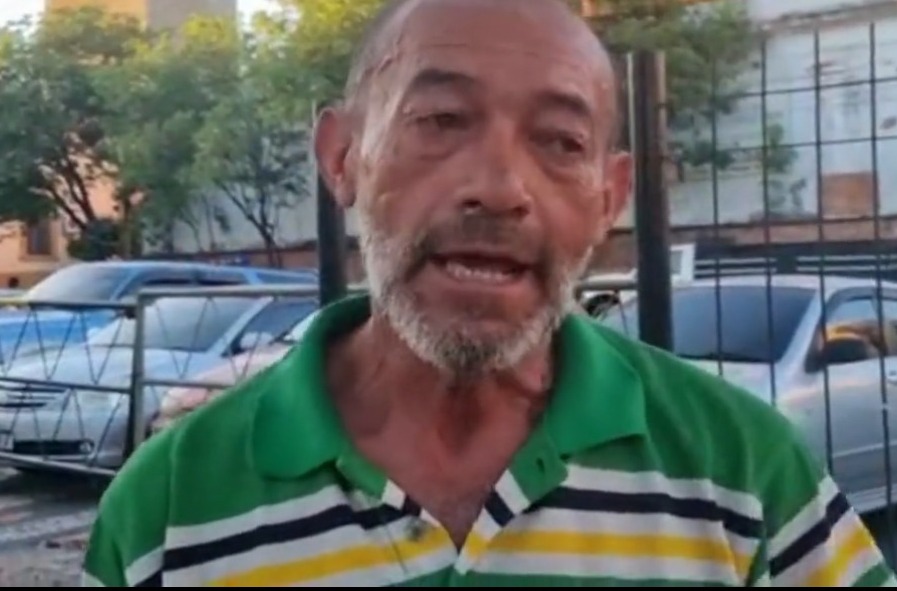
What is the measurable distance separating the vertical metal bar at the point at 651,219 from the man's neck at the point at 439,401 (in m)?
1.68

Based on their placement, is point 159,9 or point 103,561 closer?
point 103,561

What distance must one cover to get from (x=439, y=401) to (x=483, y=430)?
2.3 inches

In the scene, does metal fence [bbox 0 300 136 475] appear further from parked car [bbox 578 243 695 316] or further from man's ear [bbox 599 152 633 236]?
man's ear [bbox 599 152 633 236]

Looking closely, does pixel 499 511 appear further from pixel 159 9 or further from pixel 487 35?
pixel 159 9

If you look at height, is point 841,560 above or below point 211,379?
above

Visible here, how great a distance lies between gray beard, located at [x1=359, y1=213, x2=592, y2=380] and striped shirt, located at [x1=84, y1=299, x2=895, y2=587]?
9cm

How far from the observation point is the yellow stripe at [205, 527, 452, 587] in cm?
168

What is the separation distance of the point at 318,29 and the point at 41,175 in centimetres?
976

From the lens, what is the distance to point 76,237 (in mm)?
34500

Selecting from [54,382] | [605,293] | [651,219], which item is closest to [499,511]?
[651,219]

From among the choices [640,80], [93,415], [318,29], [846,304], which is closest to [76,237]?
[318,29]

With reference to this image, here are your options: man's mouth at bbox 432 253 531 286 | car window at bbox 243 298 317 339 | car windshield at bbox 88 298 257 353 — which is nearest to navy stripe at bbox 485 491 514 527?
man's mouth at bbox 432 253 531 286

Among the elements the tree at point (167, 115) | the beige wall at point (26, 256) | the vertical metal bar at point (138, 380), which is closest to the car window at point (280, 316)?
the vertical metal bar at point (138, 380)

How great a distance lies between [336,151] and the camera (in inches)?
76.5
